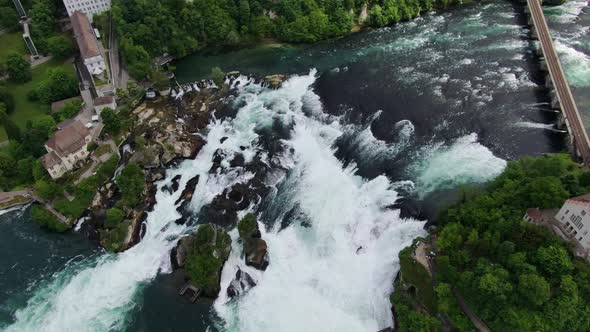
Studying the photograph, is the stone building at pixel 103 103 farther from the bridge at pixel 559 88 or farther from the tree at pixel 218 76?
the bridge at pixel 559 88

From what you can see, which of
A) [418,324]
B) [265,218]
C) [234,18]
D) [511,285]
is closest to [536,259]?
[511,285]

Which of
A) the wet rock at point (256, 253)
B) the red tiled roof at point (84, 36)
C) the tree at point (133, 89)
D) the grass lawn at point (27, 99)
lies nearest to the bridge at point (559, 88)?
the wet rock at point (256, 253)

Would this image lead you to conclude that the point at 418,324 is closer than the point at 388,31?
Yes

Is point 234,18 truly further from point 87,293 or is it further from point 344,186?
point 87,293

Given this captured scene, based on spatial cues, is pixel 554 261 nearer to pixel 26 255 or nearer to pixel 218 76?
pixel 218 76

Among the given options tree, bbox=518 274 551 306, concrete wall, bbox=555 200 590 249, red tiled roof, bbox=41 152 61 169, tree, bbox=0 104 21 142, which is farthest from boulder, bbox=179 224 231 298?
concrete wall, bbox=555 200 590 249

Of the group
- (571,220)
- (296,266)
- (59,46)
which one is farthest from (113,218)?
(571,220)

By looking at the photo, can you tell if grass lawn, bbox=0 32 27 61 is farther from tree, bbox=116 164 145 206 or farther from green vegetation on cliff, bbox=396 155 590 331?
green vegetation on cliff, bbox=396 155 590 331
